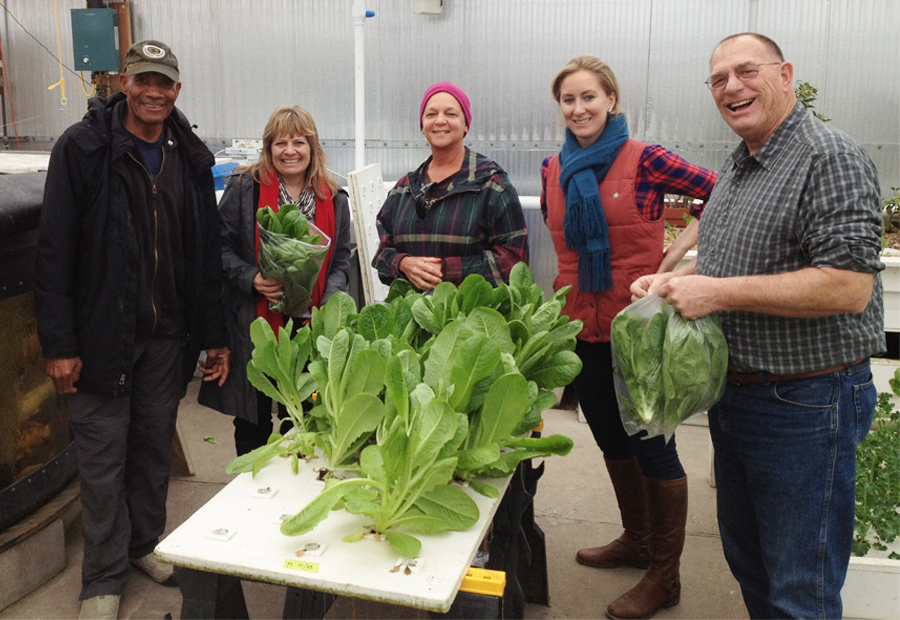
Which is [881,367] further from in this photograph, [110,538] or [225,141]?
[225,141]

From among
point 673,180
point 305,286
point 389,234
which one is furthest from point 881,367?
point 305,286

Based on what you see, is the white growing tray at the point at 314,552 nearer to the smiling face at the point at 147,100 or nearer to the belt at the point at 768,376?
the belt at the point at 768,376

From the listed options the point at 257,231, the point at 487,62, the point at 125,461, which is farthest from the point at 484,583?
the point at 487,62

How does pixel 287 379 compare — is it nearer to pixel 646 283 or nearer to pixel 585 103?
pixel 646 283

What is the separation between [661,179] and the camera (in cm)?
240

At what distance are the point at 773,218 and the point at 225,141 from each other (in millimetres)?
4238

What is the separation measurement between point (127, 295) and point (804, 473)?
194 cm

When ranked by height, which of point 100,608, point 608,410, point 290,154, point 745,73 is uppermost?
point 745,73

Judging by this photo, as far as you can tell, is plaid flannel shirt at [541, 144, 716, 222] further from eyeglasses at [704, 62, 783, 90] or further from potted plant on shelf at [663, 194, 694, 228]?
potted plant on shelf at [663, 194, 694, 228]

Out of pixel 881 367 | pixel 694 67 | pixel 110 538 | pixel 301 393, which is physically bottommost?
pixel 110 538

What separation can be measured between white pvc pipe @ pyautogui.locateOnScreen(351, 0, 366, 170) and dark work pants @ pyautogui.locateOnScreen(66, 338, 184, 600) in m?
2.36

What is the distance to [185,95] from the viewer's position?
17.0 feet

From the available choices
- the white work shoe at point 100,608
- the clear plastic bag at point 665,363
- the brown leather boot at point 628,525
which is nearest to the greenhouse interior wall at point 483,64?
the brown leather boot at point 628,525

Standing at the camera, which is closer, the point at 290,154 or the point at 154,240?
the point at 154,240
